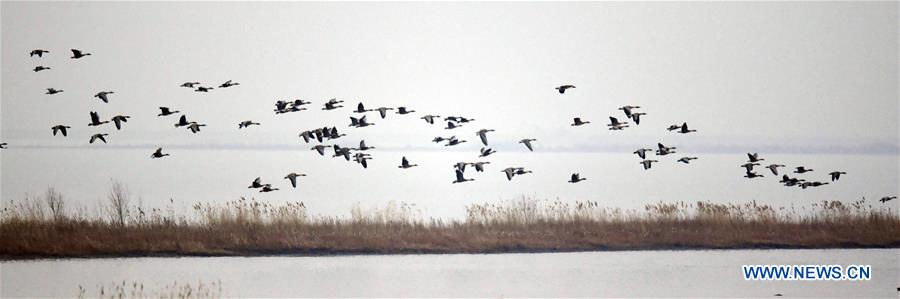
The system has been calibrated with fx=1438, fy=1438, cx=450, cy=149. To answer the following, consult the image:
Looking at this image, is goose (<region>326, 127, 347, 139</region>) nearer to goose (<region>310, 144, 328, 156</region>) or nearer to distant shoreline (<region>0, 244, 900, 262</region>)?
goose (<region>310, 144, 328, 156</region>)

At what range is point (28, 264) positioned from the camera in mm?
30656

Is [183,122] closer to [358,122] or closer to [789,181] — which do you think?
[358,122]

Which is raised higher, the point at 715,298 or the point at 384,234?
the point at 384,234

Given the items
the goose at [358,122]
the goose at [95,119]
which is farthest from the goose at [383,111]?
the goose at [95,119]

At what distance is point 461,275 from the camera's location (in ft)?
97.8

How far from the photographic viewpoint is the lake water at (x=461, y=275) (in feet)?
91.0

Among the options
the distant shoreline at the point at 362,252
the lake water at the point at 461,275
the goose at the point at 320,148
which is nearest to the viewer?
the lake water at the point at 461,275

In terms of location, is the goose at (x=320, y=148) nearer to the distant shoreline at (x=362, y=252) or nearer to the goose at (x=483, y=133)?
the distant shoreline at (x=362, y=252)

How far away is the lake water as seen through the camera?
91.0 ft

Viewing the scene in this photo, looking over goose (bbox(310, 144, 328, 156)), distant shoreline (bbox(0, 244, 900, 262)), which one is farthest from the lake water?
goose (bbox(310, 144, 328, 156))

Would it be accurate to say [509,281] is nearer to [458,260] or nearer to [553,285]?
[553,285]

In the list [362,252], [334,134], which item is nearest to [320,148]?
[334,134]

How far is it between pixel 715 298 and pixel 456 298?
5.03 m

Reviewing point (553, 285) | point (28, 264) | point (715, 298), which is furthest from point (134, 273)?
point (715, 298)
